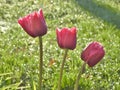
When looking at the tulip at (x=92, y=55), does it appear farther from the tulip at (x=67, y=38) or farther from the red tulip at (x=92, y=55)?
the tulip at (x=67, y=38)

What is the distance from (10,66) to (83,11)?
3644mm

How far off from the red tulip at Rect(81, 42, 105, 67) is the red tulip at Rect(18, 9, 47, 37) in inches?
10.8

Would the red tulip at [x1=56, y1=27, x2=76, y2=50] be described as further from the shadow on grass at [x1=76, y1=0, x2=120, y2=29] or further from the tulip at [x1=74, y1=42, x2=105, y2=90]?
the shadow on grass at [x1=76, y1=0, x2=120, y2=29]

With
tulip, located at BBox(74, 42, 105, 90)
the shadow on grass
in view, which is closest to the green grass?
the shadow on grass

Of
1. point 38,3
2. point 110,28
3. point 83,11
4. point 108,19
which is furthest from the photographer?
point 38,3

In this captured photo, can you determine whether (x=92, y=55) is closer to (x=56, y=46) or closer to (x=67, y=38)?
(x=67, y=38)

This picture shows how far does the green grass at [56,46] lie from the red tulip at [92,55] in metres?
0.77

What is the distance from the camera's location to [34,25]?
2309 mm

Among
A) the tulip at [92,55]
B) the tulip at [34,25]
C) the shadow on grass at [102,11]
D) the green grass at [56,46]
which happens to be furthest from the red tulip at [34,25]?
the shadow on grass at [102,11]

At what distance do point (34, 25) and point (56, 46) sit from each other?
3.65 meters

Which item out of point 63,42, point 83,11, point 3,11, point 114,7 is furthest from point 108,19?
point 63,42

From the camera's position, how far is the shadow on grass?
770 centimetres

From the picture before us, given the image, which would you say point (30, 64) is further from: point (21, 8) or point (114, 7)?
point (114, 7)

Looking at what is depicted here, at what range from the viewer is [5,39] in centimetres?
614
